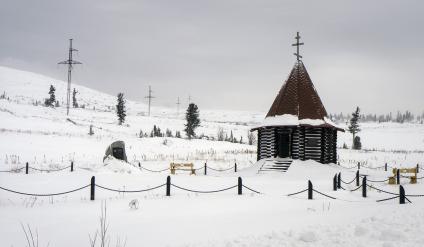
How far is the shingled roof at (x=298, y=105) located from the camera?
24.8 m

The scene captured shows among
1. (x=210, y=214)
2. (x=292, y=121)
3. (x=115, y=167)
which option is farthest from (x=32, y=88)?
(x=210, y=214)

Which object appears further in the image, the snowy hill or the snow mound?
the snowy hill

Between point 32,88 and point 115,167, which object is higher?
point 32,88

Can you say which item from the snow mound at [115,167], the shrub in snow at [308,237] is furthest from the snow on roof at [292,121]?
the shrub in snow at [308,237]

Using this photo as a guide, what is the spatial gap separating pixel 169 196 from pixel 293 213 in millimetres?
4719

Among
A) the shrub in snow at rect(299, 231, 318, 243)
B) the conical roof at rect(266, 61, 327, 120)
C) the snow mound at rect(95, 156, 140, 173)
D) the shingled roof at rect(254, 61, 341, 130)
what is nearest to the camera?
the shrub in snow at rect(299, 231, 318, 243)

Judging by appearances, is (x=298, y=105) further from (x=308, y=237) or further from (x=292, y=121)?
(x=308, y=237)

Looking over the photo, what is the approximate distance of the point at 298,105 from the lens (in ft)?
83.1

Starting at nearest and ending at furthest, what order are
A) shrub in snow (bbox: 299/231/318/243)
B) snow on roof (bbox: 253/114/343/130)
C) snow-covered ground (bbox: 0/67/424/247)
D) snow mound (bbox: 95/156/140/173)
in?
shrub in snow (bbox: 299/231/318/243)
snow-covered ground (bbox: 0/67/424/247)
snow mound (bbox: 95/156/140/173)
snow on roof (bbox: 253/114/343/130)

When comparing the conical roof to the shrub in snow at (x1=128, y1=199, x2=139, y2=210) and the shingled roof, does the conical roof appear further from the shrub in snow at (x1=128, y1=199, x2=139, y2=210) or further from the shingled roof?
the shrub in snow at (x1=128, y1=199, x2=139, y2=210)

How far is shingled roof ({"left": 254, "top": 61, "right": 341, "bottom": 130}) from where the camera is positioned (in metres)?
24.8

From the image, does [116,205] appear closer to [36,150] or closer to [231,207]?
[231,207]

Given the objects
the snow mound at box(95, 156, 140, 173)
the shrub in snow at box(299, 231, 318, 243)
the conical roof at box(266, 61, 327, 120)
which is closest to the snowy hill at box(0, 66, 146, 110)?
the snow mound at box(95, 156, 140, 173)

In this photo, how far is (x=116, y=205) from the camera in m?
12.0
